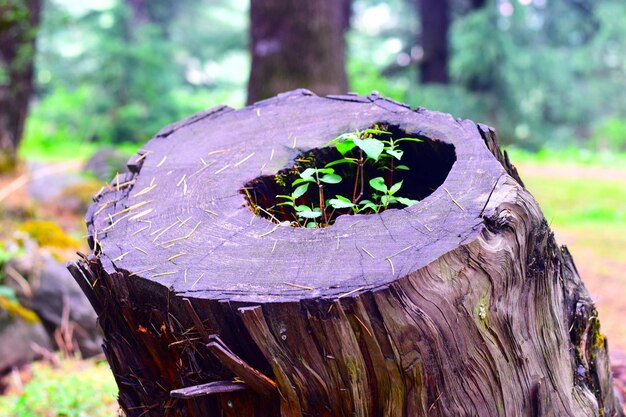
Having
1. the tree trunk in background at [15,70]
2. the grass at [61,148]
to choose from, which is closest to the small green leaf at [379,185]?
the tree trunk in background at [15,70]

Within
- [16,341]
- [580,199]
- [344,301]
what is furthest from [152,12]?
[344,301]

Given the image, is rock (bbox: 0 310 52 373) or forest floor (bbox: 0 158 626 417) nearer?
forest floor (bbox: 0 158 626 417)

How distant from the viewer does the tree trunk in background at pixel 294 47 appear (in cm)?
634

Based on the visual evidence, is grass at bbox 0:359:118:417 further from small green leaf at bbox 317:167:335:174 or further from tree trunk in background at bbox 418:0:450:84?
tree trunk in background at bbox 418:0:450:84

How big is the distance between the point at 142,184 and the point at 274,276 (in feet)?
2.97

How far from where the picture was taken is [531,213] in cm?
202

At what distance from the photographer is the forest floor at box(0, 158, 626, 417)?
385 centimetres

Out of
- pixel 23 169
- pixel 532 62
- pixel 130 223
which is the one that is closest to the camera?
pixel 130 223

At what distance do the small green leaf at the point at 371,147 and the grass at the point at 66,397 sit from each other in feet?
6.55

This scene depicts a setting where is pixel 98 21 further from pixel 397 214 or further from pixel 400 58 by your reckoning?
pixel 397 214

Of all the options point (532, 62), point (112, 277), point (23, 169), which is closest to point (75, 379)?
point (112, 277)

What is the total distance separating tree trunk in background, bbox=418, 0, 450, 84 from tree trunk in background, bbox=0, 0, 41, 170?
8.34 metres

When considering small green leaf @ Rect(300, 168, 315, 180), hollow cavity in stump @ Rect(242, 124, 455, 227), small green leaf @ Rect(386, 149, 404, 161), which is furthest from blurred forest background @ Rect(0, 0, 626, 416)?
small green leaf @ Rect(300, 168, 315, 180)

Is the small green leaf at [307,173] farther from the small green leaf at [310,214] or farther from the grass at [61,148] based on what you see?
the grass at [61,148]
